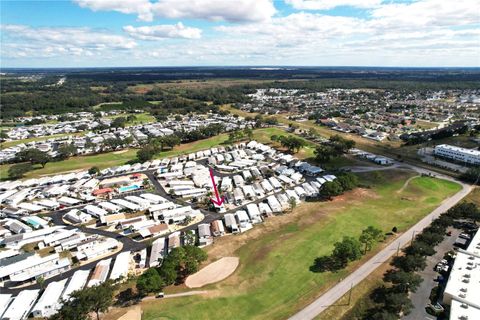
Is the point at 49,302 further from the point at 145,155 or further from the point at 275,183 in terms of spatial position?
the point at 145,155

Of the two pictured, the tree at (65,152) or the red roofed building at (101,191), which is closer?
the red roofed building at (101,191)

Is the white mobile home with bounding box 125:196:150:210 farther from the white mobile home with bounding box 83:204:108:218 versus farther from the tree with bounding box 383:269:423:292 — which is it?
the tree with bounding box 383:269:423:292

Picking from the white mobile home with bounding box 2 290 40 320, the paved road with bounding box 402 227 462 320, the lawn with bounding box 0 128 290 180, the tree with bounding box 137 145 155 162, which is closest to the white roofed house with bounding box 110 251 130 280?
the white mobile home with bounding box 2 290 40 320

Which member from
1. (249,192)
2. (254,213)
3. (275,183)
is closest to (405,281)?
(254,213)

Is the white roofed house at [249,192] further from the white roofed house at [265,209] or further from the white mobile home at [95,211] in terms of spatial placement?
the white mobile home at [95,211]

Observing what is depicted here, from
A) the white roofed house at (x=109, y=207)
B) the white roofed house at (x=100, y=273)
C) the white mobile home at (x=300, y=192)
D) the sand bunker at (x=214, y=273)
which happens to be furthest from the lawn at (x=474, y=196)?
the white roofed house at (x=109, y=207)

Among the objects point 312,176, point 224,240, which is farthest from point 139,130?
point 224,240
